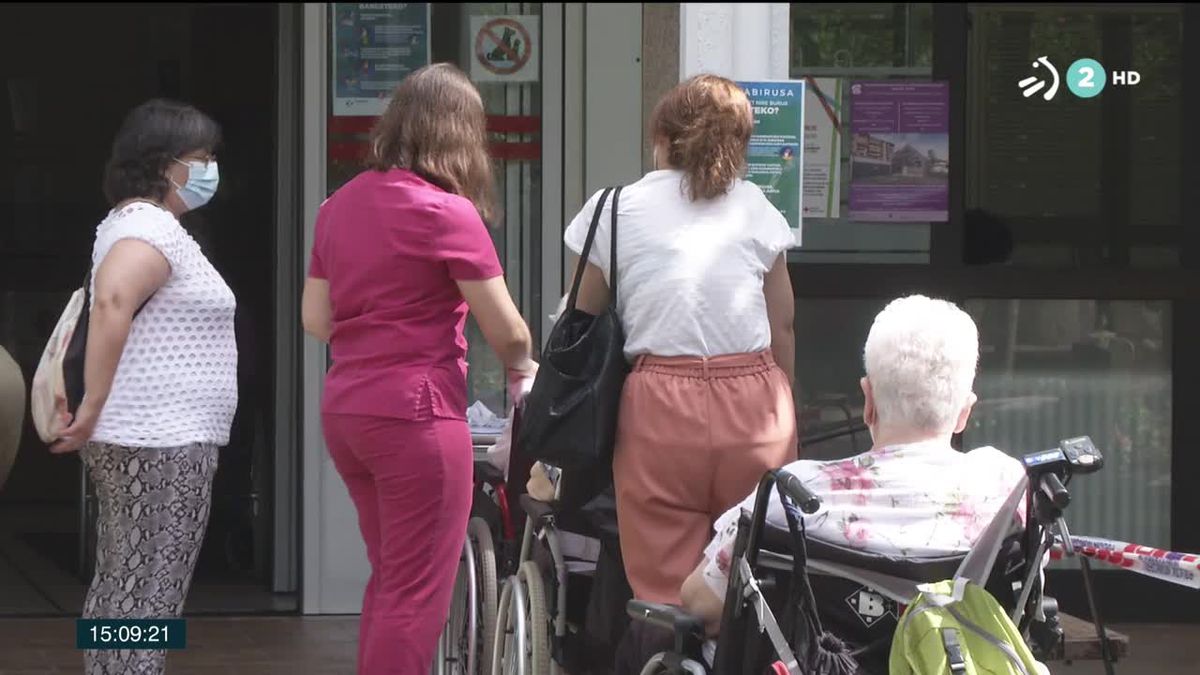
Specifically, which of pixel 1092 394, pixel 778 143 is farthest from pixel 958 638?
pixel 1092 394

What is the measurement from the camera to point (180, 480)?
5.05m

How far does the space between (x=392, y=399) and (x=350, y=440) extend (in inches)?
6.3

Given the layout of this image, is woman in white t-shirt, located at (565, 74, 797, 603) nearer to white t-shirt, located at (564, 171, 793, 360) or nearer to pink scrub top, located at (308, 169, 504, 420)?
white t-shirt, located at (564, 171, 793, 360)

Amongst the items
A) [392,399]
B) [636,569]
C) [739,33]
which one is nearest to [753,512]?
[636,569]

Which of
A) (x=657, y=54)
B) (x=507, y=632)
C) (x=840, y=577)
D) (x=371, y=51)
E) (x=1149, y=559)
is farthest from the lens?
(x=371, y=51)

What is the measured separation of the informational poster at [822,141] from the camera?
7469mm

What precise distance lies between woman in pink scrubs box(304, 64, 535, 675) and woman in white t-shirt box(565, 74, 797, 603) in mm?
293

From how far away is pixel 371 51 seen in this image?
7.45 m

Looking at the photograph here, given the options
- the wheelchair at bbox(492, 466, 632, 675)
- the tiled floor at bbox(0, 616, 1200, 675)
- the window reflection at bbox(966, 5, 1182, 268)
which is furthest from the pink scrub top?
the window reflection at bbox(966, 5, 1182, 268)

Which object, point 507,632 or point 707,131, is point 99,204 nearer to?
point 507,632

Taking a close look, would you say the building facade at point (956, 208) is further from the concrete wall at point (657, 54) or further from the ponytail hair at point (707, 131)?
the ponytail hair at point (707, 131)

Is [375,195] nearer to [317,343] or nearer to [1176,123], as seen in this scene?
[317,343]

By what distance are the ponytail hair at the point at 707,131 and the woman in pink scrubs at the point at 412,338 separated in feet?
1.63

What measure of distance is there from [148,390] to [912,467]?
2101 millimetres
